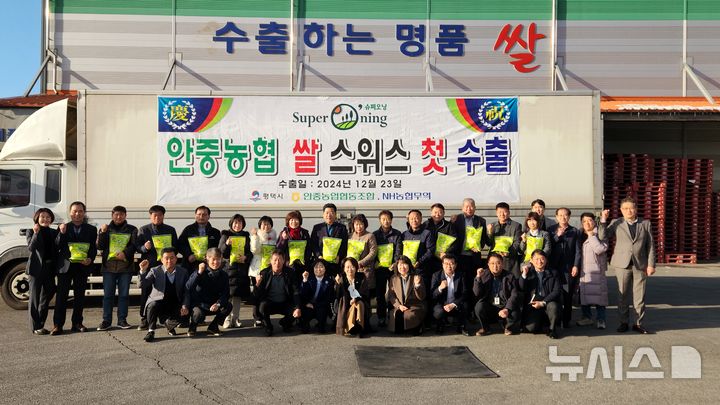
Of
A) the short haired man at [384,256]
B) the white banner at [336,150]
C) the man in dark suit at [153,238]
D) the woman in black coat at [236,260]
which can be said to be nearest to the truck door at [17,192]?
the white banner at [336,150]

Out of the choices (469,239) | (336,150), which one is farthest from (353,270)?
(336,150)

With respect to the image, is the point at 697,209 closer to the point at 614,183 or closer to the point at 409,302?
the point at 614,183

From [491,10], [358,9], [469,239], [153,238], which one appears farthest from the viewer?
[491,10]

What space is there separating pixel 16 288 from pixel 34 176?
1744 mm

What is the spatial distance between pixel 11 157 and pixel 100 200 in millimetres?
1766

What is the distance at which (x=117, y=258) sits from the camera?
8.31 metres

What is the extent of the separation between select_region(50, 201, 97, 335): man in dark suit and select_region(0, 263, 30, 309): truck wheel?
194 cm

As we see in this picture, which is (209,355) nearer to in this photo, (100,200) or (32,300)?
(32,300)

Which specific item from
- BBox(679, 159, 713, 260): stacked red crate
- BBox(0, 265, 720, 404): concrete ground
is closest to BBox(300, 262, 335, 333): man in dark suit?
BBox(0, 265, 720, 404): concrete ground

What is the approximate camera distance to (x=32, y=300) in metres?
7.95

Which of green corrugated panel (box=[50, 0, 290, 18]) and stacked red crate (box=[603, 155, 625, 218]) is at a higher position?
green corrugated panel (box=[50, 0, 290, 18])

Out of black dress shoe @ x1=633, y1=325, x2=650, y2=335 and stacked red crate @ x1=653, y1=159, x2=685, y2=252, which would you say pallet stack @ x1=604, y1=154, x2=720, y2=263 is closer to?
stacked red crate @ x1=653, y1=159, x2=685, y2=252

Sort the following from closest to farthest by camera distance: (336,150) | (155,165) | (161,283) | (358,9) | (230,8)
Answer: (161,283) < (155,165) < (336,150) < (230,8) < (358,9)

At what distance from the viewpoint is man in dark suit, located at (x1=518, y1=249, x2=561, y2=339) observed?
310 inches
